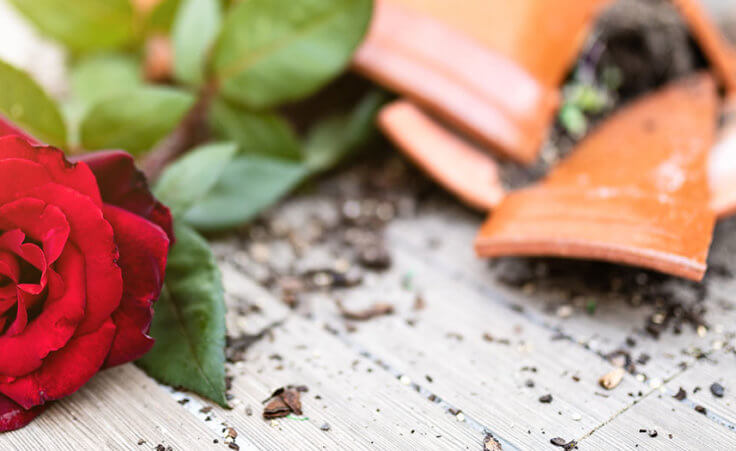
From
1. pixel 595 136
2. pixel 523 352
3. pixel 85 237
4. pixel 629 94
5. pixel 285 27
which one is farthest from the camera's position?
pixel 629 94

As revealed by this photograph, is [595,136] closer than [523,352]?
No

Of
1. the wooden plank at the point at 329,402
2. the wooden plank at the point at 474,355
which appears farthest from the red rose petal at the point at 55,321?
the wooden plank at the point at 474,355

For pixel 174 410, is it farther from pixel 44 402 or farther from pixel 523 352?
pixel 523 352

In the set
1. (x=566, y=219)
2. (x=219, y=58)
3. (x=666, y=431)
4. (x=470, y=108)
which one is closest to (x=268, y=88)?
(x=219, y=58)

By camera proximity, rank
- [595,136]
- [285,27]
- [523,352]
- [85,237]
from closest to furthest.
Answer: [85,237] → [523,352] → [285,27] → [595,136]

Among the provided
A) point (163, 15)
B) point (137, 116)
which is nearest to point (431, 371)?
point (137, 116)

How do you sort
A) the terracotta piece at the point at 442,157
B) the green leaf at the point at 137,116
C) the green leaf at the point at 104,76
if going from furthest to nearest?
1. the green leaf at the point at 104,76
2. the terracotta piece at the point at 442,157
3. the green leaf at the point at 137,116

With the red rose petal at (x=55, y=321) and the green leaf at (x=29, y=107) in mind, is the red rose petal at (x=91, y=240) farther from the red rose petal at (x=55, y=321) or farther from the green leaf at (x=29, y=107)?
the green leaf at (x=29, y=107)
